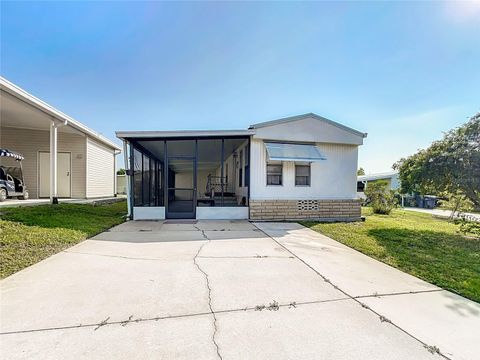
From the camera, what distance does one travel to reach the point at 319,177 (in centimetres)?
1013

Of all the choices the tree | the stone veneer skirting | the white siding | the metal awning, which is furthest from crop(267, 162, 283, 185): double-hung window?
Result: the tree

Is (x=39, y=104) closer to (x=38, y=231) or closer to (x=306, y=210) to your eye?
(x=38, y=231)

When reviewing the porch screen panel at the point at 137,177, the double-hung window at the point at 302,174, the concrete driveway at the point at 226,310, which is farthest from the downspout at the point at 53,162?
the double-hung window at the point at 302,174

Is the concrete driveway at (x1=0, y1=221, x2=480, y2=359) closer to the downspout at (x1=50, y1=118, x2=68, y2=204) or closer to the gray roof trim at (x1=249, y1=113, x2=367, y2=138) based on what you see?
the gray roof trim at (x1=249, y1=113, x2=367, y2=138)

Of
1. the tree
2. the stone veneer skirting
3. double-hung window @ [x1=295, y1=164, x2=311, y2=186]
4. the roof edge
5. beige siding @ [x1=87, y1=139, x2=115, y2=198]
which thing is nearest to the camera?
the tree

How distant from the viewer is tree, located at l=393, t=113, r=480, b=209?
21.9 feet

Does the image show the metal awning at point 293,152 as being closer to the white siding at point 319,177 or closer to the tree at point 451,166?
the white siding at point 319,177

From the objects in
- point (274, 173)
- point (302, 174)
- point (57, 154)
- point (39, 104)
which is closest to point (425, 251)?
point (302, 174)

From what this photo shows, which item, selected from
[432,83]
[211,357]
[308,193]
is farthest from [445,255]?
[432,83]

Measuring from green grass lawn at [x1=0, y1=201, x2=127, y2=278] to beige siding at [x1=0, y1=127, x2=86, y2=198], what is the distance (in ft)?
15.1

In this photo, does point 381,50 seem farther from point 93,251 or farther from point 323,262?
point 93,251

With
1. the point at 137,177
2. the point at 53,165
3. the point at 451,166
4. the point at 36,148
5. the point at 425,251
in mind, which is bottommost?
the point at 425,251

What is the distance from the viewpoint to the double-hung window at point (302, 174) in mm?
9961

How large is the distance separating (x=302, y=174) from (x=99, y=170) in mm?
12000
